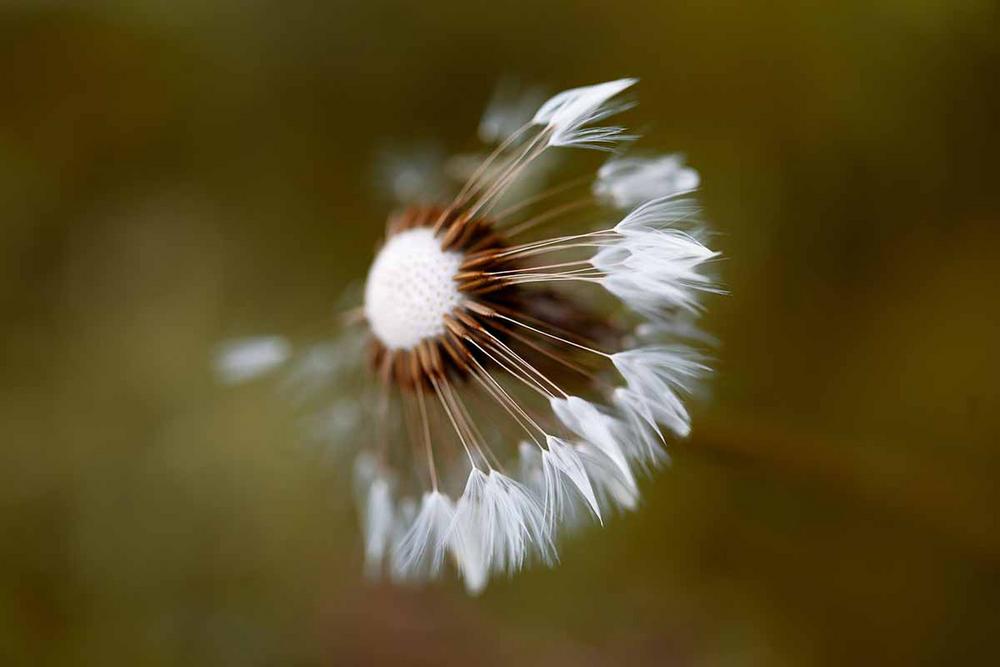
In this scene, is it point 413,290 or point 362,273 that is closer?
point 413,290

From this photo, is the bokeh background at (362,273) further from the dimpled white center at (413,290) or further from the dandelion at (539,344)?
the dimpled white center at (413,290)

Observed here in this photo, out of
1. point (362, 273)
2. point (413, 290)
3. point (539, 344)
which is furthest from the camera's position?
point (362, 273)

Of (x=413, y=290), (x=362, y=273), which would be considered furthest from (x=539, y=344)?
(x=362, y=273)

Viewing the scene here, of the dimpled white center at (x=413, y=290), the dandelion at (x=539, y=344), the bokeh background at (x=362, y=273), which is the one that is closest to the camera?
the dandelion at (x=539, y=344)

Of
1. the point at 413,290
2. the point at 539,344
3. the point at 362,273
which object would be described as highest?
the point at 362,273

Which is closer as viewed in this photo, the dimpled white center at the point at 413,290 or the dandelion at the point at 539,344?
the dandelion at the point at 539,344

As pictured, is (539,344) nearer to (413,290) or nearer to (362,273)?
(413,290)

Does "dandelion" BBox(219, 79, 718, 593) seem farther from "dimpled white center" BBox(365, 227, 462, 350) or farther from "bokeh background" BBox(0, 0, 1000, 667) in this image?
"bokeh background" BBox(0, 0, 1000, 667)

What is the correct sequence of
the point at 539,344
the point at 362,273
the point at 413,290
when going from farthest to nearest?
the point at 362,273 → the point at 539,344 → the point at 413,290

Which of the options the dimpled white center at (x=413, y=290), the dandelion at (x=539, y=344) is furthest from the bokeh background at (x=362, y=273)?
the dimpled white center at (x=413, y=290)
